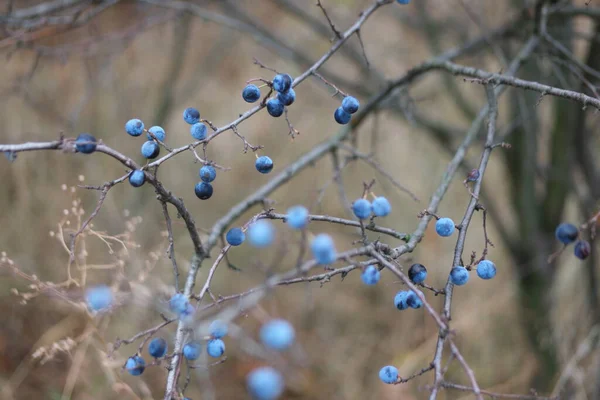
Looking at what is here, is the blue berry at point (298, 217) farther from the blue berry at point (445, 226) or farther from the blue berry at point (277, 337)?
the blue berry at point (445, 226)

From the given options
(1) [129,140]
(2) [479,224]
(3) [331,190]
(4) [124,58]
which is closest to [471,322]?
(2) [479,224]

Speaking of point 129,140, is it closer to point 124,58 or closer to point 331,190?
point 124,58

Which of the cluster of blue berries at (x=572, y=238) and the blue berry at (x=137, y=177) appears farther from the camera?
the cluster of blue berries at (x=572, y=238)

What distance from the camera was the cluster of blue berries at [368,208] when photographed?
1.02 m

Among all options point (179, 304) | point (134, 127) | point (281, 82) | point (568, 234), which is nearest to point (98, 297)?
point (179, 304)

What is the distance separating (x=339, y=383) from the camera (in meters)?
3.77

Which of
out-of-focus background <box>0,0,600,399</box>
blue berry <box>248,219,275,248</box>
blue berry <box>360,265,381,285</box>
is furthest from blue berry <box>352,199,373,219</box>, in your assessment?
out-of-focus background <box>0,0,600,399</box>

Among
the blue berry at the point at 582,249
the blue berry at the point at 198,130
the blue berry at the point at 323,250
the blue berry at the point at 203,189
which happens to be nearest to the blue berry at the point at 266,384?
the blue berry at the point at 323,250

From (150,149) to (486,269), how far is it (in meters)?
0.87

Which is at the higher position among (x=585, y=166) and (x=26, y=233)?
(x=26, y=233)

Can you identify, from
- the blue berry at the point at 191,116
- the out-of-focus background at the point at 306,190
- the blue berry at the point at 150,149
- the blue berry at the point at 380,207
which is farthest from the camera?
the out-of-focus background at the point at 306,190

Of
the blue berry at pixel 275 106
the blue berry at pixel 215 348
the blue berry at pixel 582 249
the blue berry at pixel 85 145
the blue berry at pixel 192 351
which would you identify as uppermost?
the blue berry at pixel 275 106

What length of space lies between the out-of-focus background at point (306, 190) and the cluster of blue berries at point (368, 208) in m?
0.85

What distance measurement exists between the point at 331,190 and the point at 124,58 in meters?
2.49
